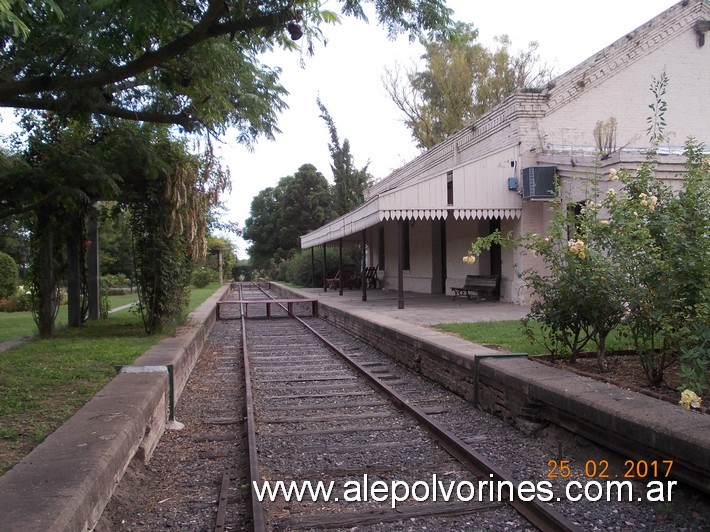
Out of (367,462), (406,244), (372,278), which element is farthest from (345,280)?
(367,462)

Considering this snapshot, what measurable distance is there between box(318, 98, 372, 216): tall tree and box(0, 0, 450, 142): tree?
113 feet

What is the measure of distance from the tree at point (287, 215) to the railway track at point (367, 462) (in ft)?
160

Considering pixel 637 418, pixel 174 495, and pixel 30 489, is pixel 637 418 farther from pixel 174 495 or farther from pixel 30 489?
pixel 30 489

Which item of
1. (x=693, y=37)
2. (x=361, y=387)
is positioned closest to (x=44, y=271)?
(x=361, y=387)

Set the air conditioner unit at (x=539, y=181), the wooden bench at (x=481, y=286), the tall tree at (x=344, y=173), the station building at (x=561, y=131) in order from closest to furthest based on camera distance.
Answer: the air conditioner unit at (x=539, y=181), the station building at (x=561, y=131), the wooden bench at (x=481, y=286), the tall tree at (x=344, y=173)

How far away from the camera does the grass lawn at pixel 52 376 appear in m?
5.02

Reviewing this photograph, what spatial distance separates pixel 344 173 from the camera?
4400 cm

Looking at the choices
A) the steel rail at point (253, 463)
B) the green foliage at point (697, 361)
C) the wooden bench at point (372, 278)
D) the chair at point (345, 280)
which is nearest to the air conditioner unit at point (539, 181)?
the steel rail at point (253, 463)

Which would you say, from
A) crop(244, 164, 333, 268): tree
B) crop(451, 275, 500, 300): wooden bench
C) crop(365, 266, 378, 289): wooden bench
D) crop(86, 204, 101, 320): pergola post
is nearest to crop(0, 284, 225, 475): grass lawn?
crop(86, 204, 101, 320): pergola post

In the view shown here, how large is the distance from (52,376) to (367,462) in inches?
174

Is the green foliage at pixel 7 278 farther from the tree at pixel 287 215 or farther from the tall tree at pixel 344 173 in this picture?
the tree at pixel 287 215

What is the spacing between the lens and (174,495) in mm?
4586

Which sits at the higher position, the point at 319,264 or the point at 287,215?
the point at 287,215

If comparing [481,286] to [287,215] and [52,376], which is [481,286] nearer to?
[52,376]
